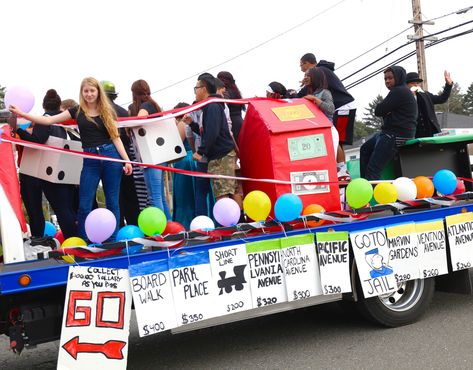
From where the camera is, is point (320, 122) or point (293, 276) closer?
point (293, 276)

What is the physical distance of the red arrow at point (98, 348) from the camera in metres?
3.85

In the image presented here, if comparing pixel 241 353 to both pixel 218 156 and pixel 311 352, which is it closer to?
pixel 311 352

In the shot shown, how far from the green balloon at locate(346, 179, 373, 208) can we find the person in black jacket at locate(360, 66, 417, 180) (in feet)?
Answer: 3.95

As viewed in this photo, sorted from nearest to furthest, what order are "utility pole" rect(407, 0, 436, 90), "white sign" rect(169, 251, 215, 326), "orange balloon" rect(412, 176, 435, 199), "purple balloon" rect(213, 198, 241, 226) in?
"white sign" rect(169, 251, 215, 326)
"purple balloon" rect(213, 198, 241, 226)
"orange balloon" rect(412, 176, 435, 199)
"utility pole" rect(407, 0, 436, 90)

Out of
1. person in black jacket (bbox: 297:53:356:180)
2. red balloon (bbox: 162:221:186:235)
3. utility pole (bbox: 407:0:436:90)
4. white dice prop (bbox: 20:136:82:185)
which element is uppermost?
utility pole (bbox: 407:0:436:90)

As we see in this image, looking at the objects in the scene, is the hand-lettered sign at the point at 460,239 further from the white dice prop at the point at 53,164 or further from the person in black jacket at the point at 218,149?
the white dice prop at the point at 53,164

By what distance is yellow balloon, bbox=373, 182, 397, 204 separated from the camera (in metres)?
5.37

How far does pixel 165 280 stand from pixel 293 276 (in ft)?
3.67

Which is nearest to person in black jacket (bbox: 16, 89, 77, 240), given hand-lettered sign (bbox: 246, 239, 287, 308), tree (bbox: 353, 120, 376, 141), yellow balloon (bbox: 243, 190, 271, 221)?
yellow balloon (bbox: 243, 190, 271, 221)

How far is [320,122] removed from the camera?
5.24 meters

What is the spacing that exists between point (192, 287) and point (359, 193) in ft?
5.86

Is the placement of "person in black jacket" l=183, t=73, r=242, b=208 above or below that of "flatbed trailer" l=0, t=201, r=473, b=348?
above

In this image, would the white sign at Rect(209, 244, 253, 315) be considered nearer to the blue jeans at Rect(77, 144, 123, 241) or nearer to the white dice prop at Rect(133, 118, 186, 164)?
the blue jeans at Rect(77, 144, 123, 241)

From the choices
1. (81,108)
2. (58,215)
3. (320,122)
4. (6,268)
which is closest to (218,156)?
(320,122)
